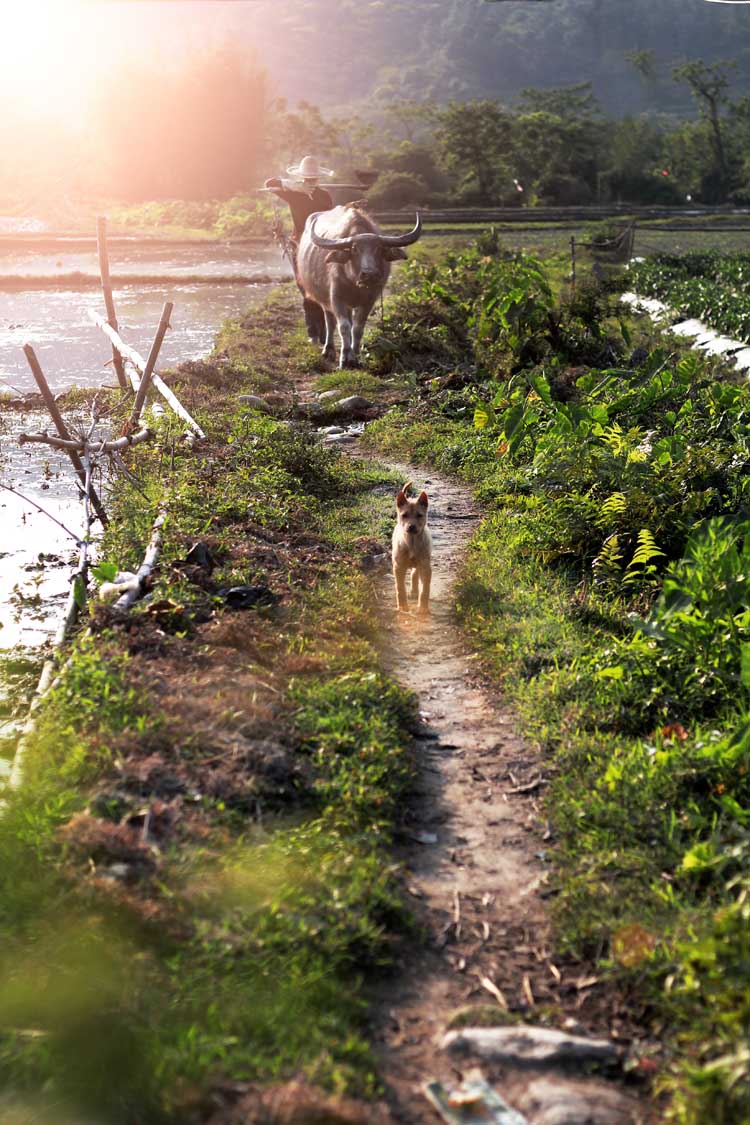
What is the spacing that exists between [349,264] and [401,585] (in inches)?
345

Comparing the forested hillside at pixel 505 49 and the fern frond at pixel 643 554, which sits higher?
the forested hillside at pixel 505 49

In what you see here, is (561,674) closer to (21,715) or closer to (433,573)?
(433,573)

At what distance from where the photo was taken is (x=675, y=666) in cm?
557

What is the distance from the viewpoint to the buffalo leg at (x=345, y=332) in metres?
15.2

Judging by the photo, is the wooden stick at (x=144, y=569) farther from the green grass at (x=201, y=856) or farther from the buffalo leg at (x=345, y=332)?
the buffalo leg at (x=345, y=332)

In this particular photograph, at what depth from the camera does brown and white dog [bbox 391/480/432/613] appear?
6.95m

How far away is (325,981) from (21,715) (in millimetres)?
3122

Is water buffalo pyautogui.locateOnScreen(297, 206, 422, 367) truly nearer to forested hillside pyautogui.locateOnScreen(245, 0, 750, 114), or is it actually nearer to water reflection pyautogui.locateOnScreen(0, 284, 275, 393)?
water reflection pyautogui.locateOnScreen(0, 284, 275, 393)

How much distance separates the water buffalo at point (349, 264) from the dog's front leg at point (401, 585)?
27.1 feet

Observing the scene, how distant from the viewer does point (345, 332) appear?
50.5 feet

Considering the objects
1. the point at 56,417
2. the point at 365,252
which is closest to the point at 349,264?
the point at 365,252

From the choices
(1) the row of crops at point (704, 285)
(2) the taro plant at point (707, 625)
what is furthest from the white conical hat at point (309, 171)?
(2) the taro plant at point (707, 625)

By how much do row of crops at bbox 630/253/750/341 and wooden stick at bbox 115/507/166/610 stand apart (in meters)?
11.5

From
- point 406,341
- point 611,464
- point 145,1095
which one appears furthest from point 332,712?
point 406,341
